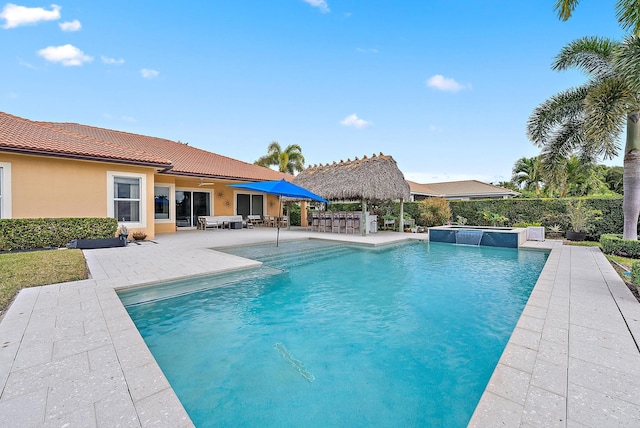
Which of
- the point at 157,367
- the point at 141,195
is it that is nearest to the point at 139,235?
the point at 141,195

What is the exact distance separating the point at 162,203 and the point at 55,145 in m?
6.43

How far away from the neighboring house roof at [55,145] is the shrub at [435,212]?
14991mm

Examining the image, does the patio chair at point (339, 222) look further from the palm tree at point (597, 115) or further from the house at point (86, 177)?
the palm tree at point (597, 115)

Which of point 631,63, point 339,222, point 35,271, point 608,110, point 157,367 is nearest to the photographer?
point 157,367

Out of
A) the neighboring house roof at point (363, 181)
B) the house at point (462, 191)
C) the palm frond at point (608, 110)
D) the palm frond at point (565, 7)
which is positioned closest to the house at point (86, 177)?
the neighboring house roof at point (363, 181)

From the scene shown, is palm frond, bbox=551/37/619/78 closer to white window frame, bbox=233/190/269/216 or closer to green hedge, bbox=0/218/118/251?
white window frame, bbox=233/190/269/216

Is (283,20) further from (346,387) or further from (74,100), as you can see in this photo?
(346,387)

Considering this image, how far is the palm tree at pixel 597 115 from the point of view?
873 cm

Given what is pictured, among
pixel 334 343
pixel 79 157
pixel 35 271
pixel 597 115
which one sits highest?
pixel 597 115

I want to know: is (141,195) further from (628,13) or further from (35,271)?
(628,13)

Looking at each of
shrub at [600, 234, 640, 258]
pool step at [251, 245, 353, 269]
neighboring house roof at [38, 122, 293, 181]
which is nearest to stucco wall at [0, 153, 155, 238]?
neighboring house roof at [38, 122, 293, 181]

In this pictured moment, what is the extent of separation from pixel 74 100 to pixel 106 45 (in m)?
6.04

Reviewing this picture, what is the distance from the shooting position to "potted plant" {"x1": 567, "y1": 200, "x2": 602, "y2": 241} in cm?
1344

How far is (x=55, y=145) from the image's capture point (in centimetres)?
999
